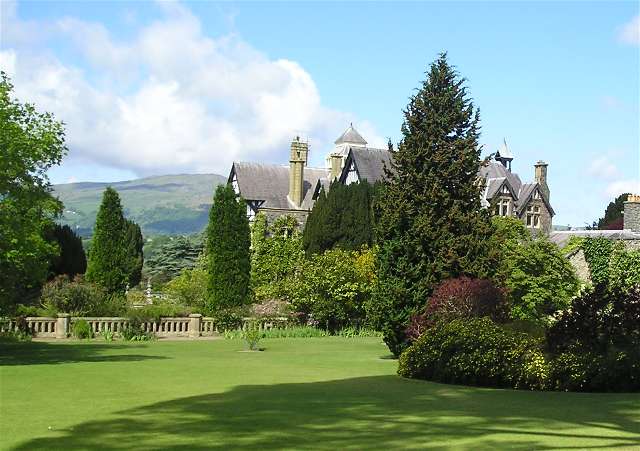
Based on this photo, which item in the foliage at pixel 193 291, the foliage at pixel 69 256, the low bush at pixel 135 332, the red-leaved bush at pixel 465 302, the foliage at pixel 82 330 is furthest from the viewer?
the foliage at pixel 69 256

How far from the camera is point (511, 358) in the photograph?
18422mm

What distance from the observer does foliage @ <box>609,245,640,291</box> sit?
133 ft

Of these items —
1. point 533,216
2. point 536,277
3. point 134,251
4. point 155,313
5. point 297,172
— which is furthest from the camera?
point 134,251

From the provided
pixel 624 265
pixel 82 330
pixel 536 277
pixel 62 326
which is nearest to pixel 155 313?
pixel 82 330

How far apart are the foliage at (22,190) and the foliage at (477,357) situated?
1141 cm

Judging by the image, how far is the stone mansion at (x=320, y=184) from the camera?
219ft

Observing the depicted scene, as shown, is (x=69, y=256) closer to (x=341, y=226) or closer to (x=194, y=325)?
(x=341, y=226)

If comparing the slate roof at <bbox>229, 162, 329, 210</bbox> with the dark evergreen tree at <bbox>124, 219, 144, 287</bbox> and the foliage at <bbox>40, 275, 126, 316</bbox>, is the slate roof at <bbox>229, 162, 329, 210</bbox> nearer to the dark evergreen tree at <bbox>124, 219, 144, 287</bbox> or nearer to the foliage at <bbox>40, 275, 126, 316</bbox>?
the dark evergreen tree at <bbox>124, 219, 144, 287</bbox>

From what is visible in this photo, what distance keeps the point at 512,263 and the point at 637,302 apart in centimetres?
1522

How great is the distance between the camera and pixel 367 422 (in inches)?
485

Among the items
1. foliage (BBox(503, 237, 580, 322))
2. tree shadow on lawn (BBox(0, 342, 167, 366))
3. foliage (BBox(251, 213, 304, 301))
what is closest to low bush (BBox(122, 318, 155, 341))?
tree shadow on lawn (BBox(0, 342, 167, 366))

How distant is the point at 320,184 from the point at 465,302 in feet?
149

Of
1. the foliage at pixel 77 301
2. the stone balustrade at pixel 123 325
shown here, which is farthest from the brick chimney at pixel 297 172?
the foliage at pixel 77 301

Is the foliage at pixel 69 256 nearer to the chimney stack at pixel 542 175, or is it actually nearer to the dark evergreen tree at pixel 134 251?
the dark evergreen tree at pixel 134 251
